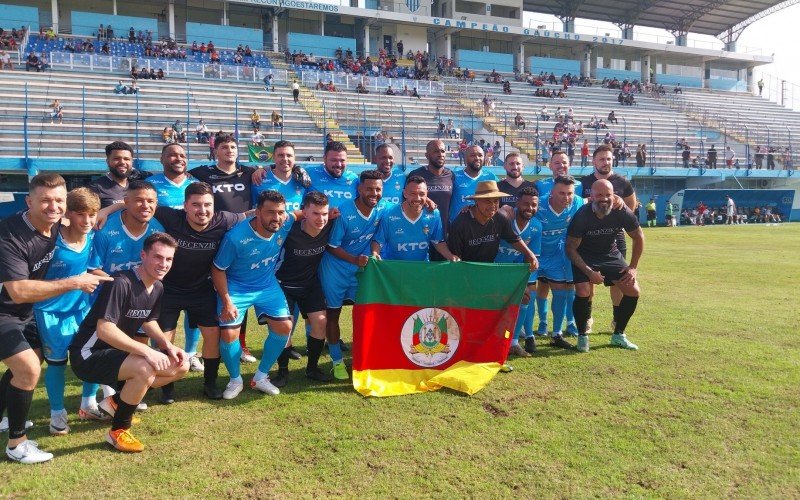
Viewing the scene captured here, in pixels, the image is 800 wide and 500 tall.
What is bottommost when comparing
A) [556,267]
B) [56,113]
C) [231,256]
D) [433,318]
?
→ [433,318]

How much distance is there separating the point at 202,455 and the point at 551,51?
177ft

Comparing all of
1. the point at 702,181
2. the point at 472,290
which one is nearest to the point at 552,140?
the point at 702,181

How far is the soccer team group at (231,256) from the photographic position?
4.08 meters

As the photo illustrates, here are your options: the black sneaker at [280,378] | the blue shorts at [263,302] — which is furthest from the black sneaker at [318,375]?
the blue shorts at [263,302]

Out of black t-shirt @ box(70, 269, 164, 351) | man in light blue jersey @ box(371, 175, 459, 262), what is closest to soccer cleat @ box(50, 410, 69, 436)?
black t-shirt @ box(70, 269, 164, 351)

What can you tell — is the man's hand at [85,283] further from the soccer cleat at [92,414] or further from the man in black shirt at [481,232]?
the man in black shirt at [481,232]

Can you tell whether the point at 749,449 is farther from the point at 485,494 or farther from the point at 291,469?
the point at 291,469

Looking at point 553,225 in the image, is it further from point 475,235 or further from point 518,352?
point 518,352

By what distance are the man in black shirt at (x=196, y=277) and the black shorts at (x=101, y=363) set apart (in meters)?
0.88

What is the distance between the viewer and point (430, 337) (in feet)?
18.8

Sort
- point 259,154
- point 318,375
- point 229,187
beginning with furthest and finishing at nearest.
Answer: point 259,154
point 229,187
point 318,375

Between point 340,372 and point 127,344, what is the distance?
2235mm

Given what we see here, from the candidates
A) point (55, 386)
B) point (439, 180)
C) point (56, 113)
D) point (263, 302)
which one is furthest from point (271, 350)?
point (56, 113)

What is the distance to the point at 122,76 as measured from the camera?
28797mm
